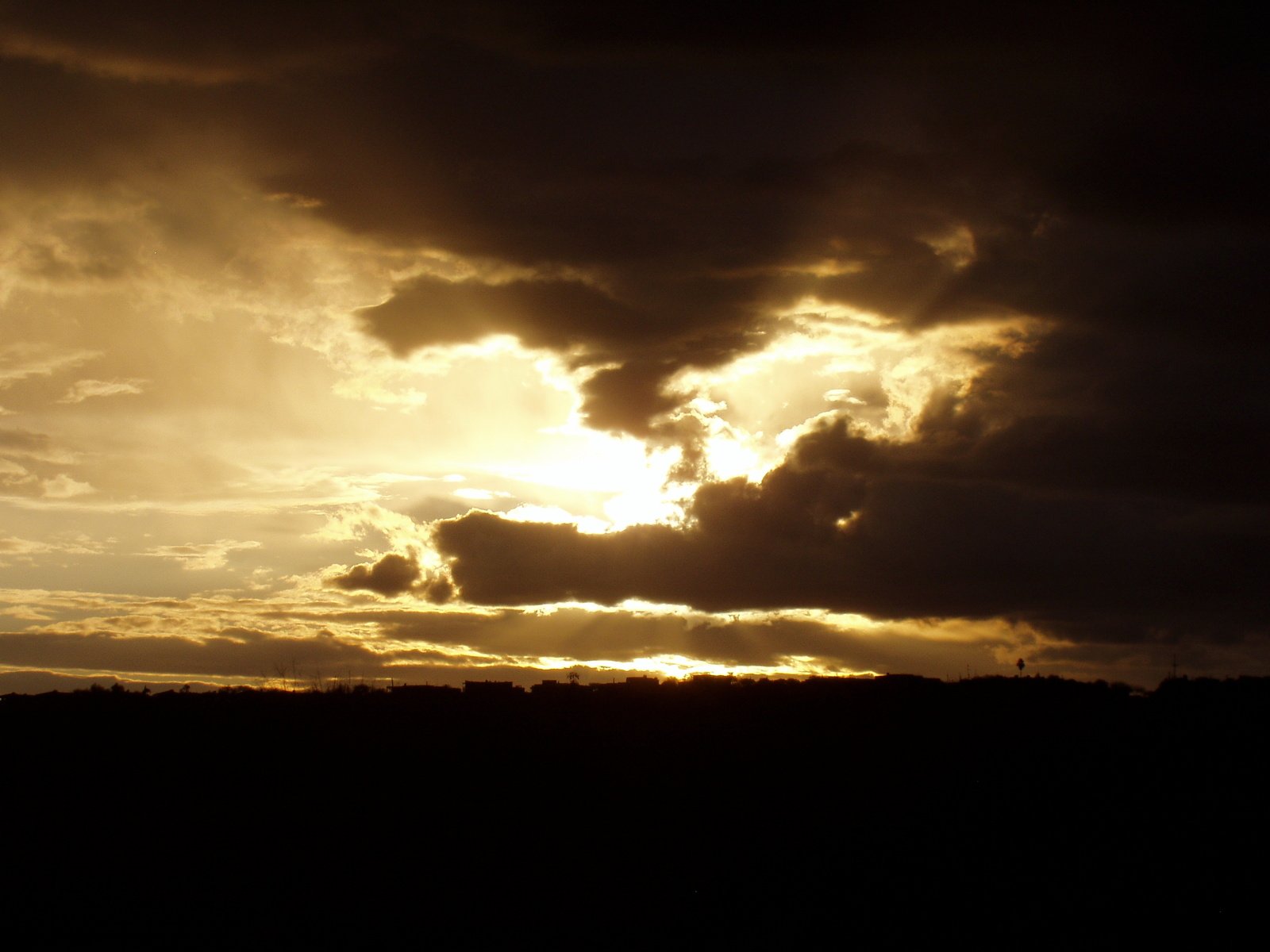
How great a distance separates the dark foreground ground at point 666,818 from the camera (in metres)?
39.8

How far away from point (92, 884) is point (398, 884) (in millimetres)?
11551

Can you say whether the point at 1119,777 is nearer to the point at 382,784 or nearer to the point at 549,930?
the point at 549,930

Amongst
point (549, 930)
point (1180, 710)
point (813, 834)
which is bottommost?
point (549, 930)

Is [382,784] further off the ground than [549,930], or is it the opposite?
[382,784]

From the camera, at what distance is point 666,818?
47.1 metres

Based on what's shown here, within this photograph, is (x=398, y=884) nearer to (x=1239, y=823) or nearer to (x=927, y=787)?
(x=927, y=787)

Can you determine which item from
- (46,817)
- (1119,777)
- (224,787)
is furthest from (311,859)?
(1119,777)

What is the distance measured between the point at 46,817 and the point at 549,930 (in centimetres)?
2297

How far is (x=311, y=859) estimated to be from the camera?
1747 inches

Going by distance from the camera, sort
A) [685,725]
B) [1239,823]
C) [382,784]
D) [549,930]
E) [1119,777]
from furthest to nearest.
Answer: [685,725]
[382,784]
[1119,777]
[1239,823]
[549,930]

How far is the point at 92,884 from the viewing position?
43312mm

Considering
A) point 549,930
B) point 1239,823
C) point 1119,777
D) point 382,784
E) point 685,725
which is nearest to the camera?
point 549,930

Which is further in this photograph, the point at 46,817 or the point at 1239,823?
the point at 46,817

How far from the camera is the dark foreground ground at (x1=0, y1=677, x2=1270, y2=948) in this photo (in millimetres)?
39844
